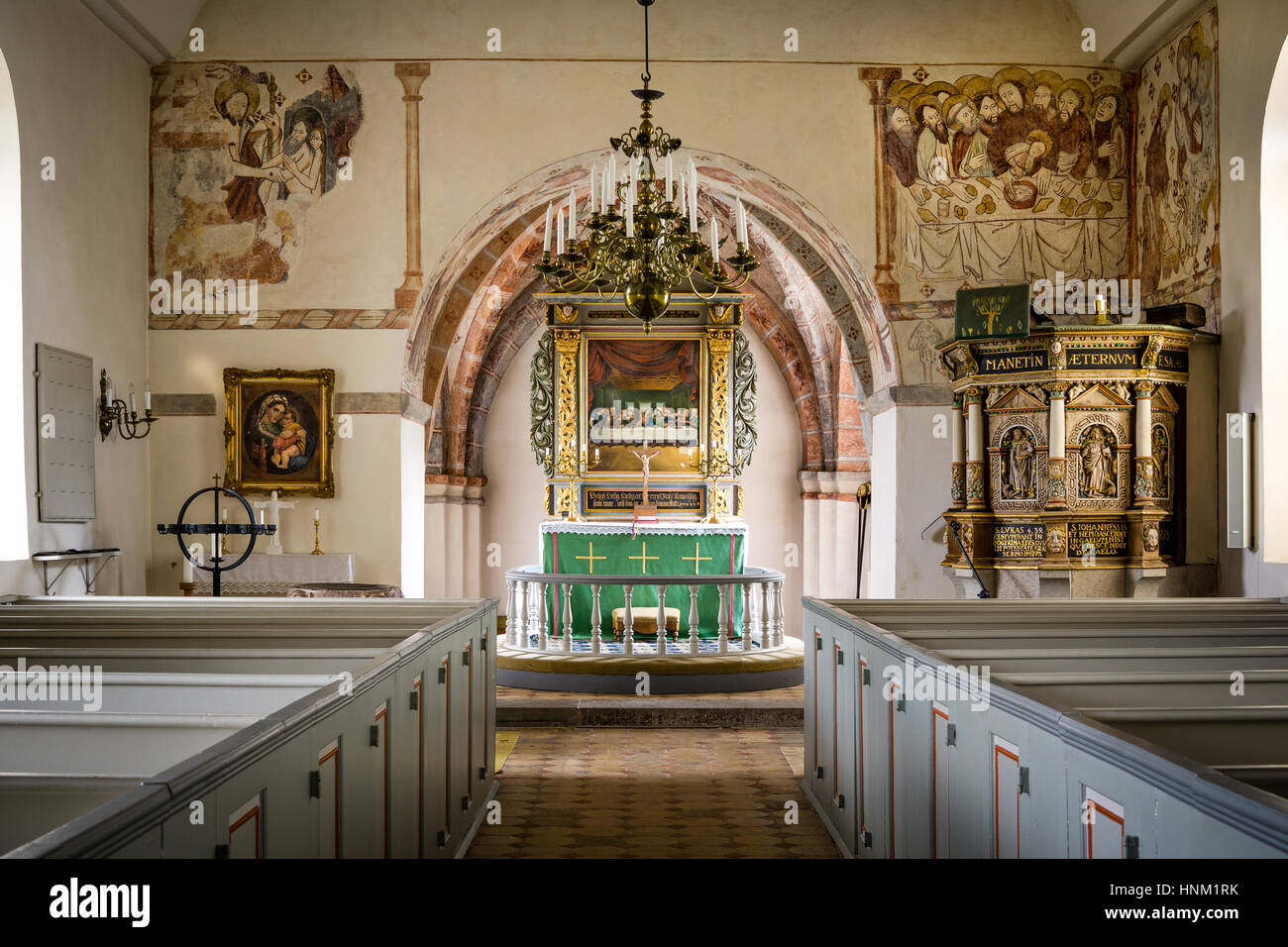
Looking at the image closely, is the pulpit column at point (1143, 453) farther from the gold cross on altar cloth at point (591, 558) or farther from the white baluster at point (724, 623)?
the gold cross on altar cloth at point (591, 558)

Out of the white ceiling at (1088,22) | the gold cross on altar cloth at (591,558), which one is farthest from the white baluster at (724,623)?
the white ceiling at (1088,22)

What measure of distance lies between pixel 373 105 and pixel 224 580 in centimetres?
466

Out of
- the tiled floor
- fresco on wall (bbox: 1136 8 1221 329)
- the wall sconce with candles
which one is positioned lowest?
the tiled floor

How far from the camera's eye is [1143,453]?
8391 millimetres

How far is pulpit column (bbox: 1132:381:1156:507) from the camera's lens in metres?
8.35

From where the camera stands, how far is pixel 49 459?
8.78 metres

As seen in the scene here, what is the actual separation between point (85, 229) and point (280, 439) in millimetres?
2470

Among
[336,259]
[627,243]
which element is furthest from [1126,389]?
[336,259]

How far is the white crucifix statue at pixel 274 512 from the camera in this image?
10.6m

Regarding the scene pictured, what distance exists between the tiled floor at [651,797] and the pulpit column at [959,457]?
2.23 m

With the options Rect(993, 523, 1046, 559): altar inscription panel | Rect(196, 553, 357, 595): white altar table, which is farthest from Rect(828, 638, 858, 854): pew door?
Rect(196, 553, 357, 595): white altar table

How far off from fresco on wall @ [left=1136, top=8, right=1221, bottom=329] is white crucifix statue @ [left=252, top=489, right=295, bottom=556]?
821 centimetres

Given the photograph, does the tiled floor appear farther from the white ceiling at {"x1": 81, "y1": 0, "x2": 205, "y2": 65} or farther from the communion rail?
the white ceiling at {"x1": 81, "y1": 0, "x2": 205, "y2": 65}
